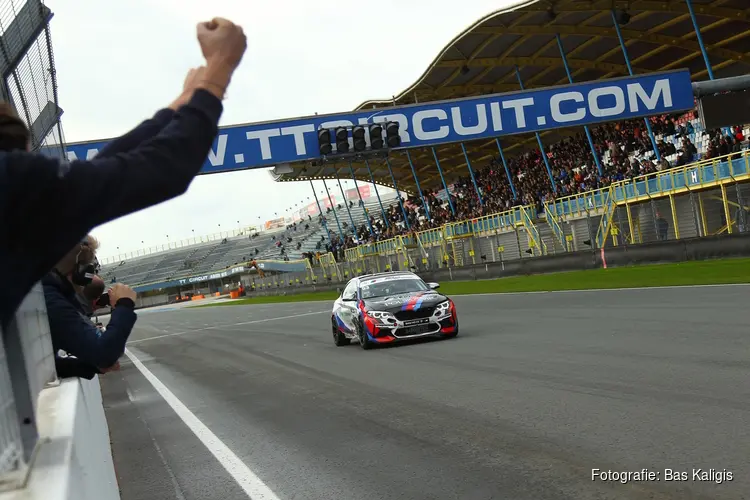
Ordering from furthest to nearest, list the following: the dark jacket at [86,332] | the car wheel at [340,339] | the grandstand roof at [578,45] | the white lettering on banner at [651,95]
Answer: the grandstand roof at [578,45] → the white lettering on banner at [651,95] → the car wheel at [340,339] → the dark jacket at [86,332]

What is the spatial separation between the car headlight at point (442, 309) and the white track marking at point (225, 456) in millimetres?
4979

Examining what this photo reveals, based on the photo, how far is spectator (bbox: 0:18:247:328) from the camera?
1916 millimetres

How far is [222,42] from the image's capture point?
221cm

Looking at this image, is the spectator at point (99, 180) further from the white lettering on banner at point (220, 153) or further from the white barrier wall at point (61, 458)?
the white lettering on banner at point (220, 153)

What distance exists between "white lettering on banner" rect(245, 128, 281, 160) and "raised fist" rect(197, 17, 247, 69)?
23.2 m

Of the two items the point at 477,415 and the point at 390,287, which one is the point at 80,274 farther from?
the point at 390,287

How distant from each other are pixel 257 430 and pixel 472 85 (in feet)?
126

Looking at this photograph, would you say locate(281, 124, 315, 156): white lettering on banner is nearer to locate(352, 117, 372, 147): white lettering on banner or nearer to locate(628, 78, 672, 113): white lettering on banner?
locate(352, 117, 372, 147): white lettering on banner

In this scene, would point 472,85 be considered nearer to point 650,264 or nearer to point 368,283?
point 650,264

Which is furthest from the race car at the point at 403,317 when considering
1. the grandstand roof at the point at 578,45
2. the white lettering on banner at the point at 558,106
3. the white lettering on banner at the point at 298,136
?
the grandstand roof at the point at 578,45

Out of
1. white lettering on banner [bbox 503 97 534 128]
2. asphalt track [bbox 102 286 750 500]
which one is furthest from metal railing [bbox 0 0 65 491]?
white lettering on banner [bbox 503 97 534 128]

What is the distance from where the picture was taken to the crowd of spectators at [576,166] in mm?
32556

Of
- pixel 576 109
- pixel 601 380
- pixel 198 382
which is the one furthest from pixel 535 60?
pixel 601 380

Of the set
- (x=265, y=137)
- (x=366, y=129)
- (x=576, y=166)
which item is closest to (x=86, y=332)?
(x=366, y=129)
